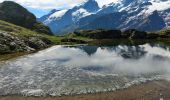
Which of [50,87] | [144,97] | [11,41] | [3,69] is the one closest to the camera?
[144,97]

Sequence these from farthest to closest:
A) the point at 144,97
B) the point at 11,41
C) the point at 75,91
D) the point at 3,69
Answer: the point at 11,41 → the point at 3,69 → the point at 75,91 → the point at 144,97

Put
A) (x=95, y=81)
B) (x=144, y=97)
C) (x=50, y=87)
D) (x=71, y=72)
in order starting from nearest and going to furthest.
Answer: (x=144, y=97) → (x=50, y=87) → (x=95, y=81) → (x=71, y=72)

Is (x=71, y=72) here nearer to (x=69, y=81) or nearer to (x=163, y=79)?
(x=69, y=81)

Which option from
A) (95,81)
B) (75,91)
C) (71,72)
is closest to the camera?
(75,91)

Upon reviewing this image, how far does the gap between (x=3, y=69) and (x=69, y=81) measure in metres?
29.1

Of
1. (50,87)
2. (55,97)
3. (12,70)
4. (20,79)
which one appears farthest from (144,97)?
(12,70)

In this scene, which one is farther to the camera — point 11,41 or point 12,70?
point 11,41

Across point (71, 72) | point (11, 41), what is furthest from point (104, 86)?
point (11, 41)

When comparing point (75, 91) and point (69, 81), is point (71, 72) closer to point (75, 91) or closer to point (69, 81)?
point (69, 81)

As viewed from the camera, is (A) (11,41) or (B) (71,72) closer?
(B) (71,72)

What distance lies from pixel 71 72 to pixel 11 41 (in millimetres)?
78870

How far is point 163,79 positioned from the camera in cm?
6756

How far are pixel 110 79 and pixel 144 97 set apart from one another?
1806 centimetres

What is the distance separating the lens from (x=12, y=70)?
85.4m
